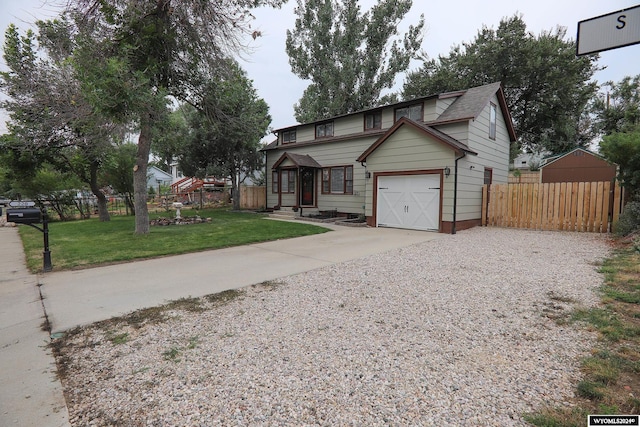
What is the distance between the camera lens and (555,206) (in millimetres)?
10633

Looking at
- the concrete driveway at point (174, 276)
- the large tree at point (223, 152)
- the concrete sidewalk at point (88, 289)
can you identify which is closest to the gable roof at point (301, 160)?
the large tree at point (223, 152)

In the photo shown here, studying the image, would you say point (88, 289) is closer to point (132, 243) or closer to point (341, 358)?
point (132, 243)

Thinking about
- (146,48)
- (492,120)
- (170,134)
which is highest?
(146,48)

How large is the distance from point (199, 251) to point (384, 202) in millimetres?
7400

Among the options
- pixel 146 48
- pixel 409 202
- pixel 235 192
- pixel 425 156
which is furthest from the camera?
pixel 235 192

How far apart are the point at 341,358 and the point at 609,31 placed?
10.2ft

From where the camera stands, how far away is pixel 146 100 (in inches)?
278

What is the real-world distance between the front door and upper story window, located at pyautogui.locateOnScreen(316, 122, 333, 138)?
6.70 feet

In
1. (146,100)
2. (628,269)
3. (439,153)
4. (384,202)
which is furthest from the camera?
(384,202)

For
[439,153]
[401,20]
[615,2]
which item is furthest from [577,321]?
[401,20]

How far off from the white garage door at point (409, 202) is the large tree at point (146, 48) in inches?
279

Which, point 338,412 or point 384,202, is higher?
point 384,202

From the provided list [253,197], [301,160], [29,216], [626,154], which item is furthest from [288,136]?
[626,154]

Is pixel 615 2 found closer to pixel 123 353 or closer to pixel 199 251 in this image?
pixel 123 353
